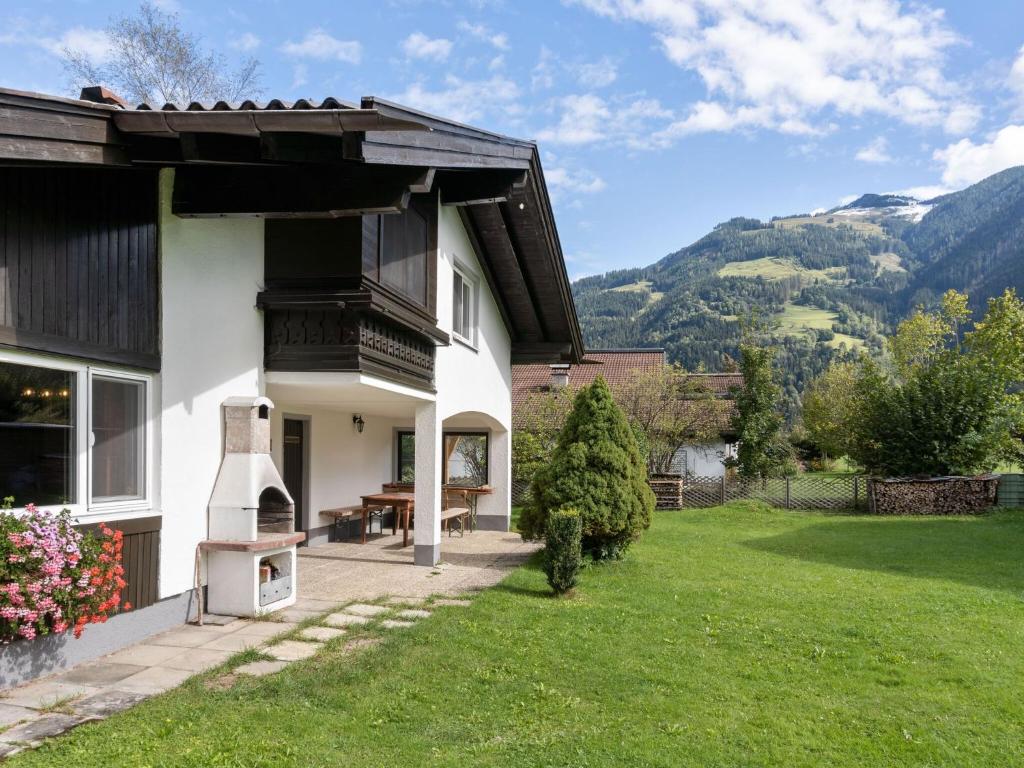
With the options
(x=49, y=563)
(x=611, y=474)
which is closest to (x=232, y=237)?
(x=49, y=563)

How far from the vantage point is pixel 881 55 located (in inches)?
578

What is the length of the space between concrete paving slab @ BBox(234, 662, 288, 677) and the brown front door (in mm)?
6758

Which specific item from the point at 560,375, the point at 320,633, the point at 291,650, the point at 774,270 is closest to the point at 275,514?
the point at 320,633

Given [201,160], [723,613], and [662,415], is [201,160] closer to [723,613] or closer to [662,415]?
[723,613]

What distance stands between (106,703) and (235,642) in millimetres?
1652

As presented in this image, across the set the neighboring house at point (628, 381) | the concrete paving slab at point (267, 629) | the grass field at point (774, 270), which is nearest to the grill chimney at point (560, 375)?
the neighboring house at point (628, 381)

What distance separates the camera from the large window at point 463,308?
501 inches

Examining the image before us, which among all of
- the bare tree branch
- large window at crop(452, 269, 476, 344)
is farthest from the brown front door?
→ the bare tree branch

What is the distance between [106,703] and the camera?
16.4 ft

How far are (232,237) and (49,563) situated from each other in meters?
3.73

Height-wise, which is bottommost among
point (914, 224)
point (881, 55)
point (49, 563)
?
point (49, 563)

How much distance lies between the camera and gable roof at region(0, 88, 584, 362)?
5.07m

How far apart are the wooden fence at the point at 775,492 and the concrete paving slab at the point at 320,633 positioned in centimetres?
1569

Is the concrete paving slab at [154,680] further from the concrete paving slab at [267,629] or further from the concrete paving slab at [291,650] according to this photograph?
the concrete paving slab at [267,629]
